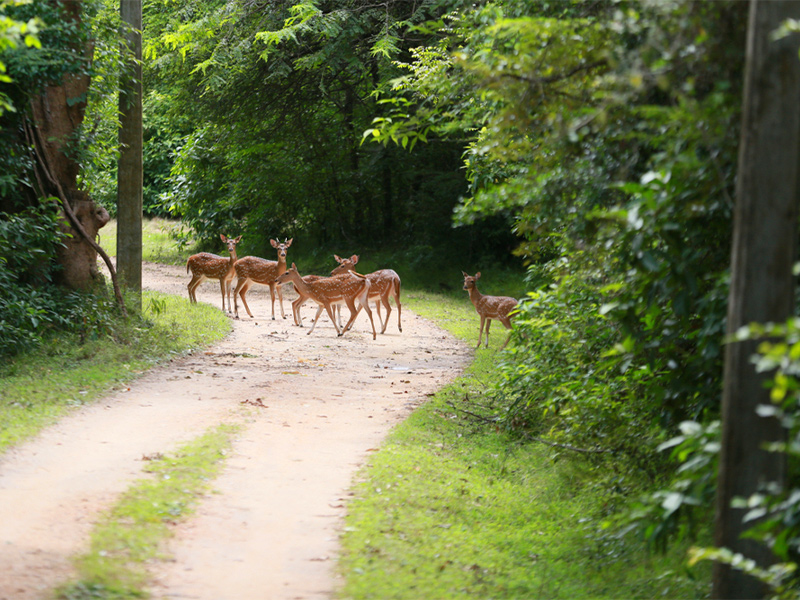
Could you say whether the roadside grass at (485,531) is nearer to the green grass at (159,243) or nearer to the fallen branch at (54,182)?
the fallen branch at (54,182)

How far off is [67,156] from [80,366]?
3849 millimetres

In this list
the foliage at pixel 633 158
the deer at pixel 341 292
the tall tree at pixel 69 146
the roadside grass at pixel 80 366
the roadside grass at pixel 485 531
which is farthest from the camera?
the deer at pixel 341 292

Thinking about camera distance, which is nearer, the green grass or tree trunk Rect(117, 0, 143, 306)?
tree trunk Rect(117, 0, 143, 306)

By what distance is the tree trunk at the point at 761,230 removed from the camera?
351 cm

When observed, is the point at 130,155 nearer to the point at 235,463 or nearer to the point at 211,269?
the point at 211,269

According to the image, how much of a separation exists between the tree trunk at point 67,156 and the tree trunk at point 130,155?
927mm

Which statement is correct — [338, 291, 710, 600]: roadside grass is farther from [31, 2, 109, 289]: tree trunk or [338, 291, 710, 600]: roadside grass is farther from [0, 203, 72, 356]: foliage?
[31, 2, 109, 289]: tree trunk

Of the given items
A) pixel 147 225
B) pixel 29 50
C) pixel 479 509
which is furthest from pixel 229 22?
pixel 479 509

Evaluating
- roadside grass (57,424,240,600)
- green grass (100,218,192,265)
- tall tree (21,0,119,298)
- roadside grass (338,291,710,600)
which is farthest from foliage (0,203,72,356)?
green grass (100,218,192,265)

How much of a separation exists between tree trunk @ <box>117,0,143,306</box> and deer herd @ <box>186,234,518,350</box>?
12.2ft

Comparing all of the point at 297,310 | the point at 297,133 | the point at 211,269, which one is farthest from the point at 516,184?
the point at 297,133

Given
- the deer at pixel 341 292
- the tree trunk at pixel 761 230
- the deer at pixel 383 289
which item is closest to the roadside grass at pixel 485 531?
the tree trunk at pixel 761 230

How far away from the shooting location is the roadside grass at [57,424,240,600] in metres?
4.91

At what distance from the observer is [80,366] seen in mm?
10914
